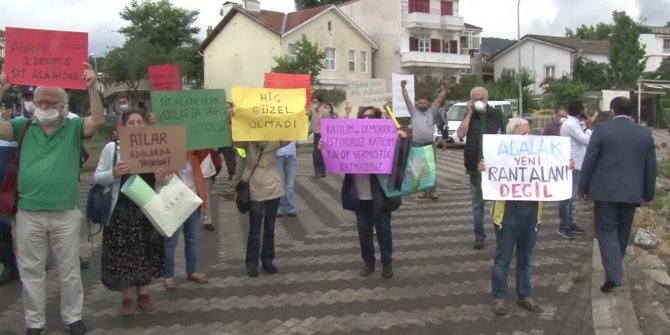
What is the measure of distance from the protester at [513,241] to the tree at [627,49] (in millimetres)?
46571

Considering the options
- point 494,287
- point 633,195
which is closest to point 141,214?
point 494,287

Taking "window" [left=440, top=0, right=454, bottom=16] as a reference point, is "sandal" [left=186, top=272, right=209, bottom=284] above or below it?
below

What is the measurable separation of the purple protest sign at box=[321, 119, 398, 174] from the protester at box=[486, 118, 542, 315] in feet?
4.40

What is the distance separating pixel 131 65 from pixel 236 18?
341 inches

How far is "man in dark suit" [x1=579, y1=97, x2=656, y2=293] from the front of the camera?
584cm

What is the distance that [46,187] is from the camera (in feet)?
15.3

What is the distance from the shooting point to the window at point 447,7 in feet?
181

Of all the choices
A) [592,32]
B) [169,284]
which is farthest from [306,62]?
[592,32]

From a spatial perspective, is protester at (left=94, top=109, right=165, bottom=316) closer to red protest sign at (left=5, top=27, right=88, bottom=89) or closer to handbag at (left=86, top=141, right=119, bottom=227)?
handbag at (left=86, top=141, right=119, bottom=227)

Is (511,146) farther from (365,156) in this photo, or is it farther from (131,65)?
(131,65)

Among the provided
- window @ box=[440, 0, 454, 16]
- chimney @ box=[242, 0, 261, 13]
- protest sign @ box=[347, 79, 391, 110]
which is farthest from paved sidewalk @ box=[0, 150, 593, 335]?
window @ box=[440, 0, 454, 16]

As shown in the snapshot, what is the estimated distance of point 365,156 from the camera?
6.45m

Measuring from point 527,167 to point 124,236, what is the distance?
3.57 m

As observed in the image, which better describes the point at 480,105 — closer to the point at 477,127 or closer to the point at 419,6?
the point at 477,127
